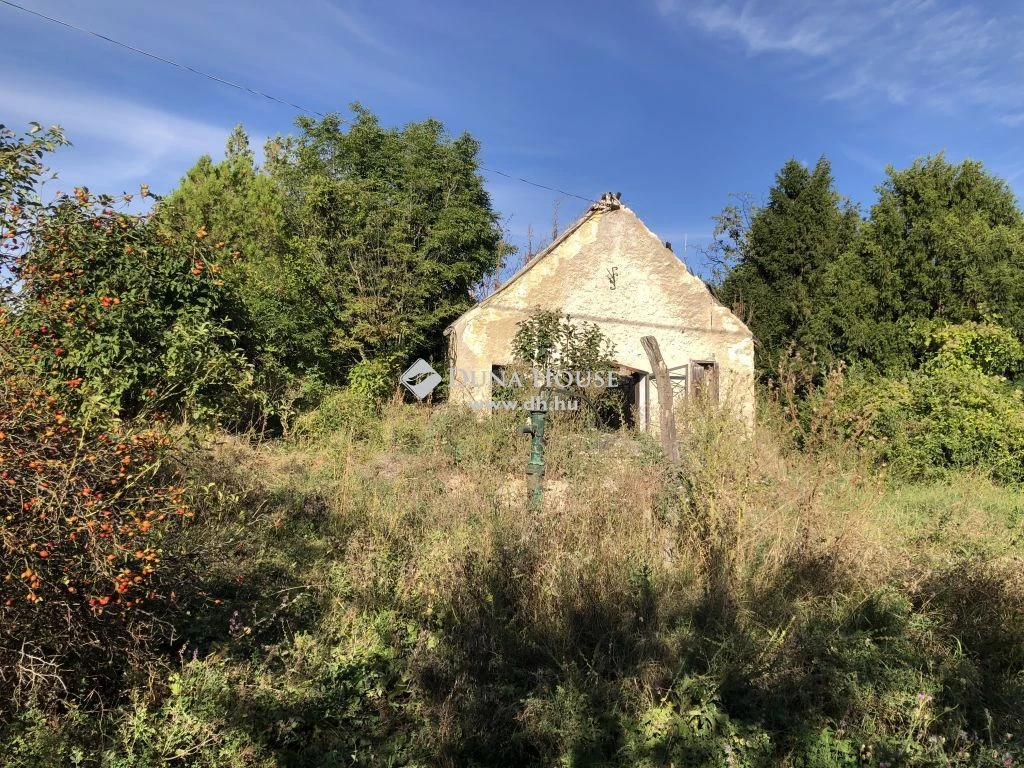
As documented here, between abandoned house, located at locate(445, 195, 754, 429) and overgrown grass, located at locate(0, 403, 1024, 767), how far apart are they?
6678 millimetres

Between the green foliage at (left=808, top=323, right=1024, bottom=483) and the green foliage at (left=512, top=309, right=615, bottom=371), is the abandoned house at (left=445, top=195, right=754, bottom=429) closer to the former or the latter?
the green foliage at (left=512, top=309, right=615, bottom=371)

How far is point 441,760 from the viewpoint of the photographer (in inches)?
98.7

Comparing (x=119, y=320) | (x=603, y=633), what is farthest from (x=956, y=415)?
(x=119, y=320)

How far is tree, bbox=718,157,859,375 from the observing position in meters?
12.9

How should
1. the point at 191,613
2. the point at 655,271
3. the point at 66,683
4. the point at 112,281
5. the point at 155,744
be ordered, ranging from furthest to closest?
the point at 655,271 → the point at 112,281 → the point at 191,613 → the point at 66,683 → the point at 155,744

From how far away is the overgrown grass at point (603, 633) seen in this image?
2.52m

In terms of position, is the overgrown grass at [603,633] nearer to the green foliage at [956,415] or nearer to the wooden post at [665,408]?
the wooden post at [665,408]

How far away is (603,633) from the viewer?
316 centimetres

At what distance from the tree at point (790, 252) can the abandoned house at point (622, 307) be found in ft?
3.71

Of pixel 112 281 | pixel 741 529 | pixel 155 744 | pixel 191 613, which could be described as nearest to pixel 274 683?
pixel 155 744

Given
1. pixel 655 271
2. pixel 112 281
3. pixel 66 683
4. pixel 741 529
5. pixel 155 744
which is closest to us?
pixel 155 744

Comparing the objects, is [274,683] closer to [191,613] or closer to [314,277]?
[191,613]

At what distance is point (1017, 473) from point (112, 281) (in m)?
10.2

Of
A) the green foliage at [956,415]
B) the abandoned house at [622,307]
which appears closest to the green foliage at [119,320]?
the abandoned house at [622,307]
